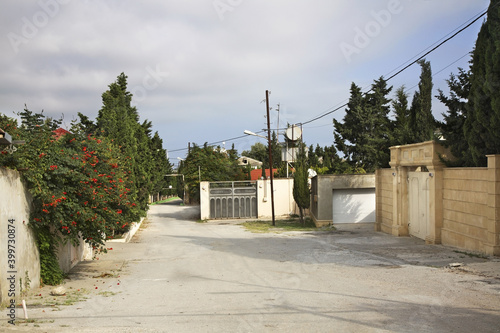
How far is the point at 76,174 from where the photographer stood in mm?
9406

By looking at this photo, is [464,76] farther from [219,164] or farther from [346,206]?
[219,164]

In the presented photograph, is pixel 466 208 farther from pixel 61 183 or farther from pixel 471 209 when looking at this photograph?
pixel 61 183

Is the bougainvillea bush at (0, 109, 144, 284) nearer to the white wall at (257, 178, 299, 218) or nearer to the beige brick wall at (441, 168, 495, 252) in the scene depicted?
the beige brick wall at (441, 168, 495, 252)

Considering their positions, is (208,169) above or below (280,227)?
above

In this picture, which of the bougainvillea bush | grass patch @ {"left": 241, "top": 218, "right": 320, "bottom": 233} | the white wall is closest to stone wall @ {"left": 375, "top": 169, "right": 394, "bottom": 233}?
grass patch @ {"left": 241, "top": 218, "right": 320, "bottom": 233}

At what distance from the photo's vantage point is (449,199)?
47.0 feet

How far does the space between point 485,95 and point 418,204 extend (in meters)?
5.50

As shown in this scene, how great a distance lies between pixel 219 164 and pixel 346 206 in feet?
54.3

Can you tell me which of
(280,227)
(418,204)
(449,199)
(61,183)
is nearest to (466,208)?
(449,199)

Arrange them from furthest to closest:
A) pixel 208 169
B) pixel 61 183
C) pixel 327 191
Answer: pixel 208 169 → pixel 327 191 → pixel 61 183

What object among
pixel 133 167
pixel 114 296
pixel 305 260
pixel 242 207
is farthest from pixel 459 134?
pixel 242 207

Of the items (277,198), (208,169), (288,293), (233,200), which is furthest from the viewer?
(208,169)

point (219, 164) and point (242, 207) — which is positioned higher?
point (219, 164)

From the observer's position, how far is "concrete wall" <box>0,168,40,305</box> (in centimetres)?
747
